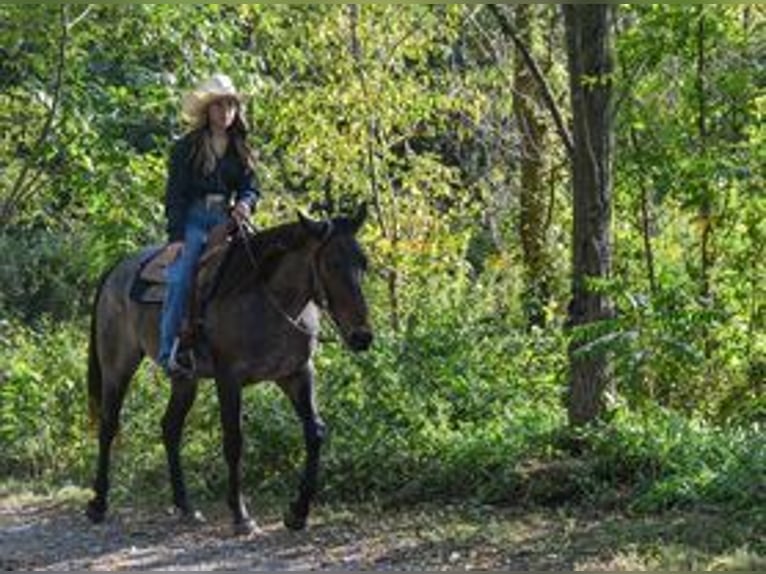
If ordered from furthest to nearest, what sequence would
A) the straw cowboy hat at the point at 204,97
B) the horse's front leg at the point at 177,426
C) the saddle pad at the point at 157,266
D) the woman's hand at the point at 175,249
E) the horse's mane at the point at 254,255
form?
the horse's front leg at the point at 177,426 → the saddle pad at the point at 157,266 → the woman's hand at the point at 175,249 → the straw cowboy hat at the point at 204,97 → the horse's mane at the point at 254,255

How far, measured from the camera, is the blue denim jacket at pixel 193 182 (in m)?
9.58

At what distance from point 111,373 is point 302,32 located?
6595mm

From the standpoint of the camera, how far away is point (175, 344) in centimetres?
948

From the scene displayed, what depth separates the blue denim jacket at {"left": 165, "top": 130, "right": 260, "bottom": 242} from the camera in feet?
31.4

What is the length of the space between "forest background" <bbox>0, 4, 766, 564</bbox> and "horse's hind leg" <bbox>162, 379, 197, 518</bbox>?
67cm

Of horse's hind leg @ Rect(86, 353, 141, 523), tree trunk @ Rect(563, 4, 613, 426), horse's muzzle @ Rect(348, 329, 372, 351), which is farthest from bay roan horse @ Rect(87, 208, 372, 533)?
tree trunk @ Rect(563, 4, 613, 426)

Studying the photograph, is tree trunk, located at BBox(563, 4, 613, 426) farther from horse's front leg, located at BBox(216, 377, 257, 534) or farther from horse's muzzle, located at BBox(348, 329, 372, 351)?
horse's front leg, located at BBox(216, 377, 257, 534)

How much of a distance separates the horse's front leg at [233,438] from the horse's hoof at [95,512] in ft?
5.08

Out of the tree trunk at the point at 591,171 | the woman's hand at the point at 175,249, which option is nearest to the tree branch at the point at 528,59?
the tree trunk at the point at 591,171

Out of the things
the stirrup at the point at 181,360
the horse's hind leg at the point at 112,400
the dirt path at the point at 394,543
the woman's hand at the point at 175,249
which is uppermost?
the woman's hand at the point at 175,249

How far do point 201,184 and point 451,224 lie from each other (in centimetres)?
768

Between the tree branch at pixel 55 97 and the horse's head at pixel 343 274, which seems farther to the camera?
the tree branch at pixel 55 97

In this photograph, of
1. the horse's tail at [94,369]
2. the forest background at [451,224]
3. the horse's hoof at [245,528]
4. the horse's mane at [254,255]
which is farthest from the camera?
the horse's tail at [94,369]

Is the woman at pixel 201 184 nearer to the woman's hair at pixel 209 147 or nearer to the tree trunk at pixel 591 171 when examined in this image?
the woman's hair at pixel 209 147
